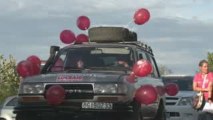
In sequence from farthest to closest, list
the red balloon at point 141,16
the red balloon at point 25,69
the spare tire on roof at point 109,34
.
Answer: the red balloon at point 141,16, the spare tire on roof at point 109,34, the red balloon at point 25,69

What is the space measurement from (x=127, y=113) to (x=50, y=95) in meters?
1.18

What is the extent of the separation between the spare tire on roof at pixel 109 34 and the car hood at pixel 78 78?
3.56m

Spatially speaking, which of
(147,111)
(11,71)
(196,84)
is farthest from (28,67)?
(11,71)

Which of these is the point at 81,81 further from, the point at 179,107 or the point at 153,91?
the point at 179,107

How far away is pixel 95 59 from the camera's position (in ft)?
38.1

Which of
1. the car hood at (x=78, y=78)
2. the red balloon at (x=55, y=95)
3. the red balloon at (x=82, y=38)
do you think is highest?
the red balloon at (x=82, y=38)

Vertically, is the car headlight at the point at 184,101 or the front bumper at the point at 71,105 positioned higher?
the front bumper at the point at 71,105

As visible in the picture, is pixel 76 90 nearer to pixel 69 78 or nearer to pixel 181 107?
pixel 69 78

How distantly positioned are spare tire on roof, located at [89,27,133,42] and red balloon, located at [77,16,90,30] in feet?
3.14

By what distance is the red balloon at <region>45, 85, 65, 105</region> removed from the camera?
968cm

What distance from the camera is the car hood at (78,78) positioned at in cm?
1009

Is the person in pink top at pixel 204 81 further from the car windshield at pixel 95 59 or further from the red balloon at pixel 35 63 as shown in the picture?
the red balloon at pixel 35 63

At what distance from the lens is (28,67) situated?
11445mm

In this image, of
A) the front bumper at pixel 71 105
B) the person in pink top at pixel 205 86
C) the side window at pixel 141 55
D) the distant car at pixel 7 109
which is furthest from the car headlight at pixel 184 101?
the front bumper at pixel 71 105
